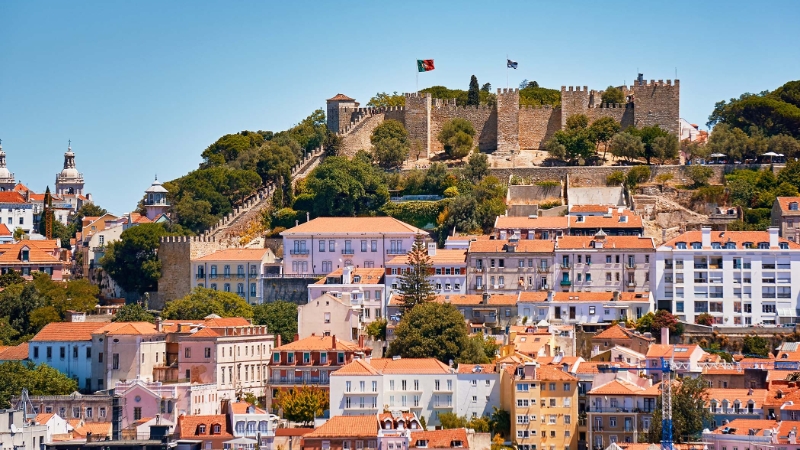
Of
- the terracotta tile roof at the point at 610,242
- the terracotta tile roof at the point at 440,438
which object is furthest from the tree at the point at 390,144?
the terracotta tile roof at the point at 440,438

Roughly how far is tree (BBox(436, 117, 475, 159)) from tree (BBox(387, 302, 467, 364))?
93.1 ft

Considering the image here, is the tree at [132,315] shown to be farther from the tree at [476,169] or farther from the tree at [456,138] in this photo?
the tree at [456,138]

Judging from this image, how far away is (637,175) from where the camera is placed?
87562mm

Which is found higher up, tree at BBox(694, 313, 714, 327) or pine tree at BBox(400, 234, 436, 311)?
pine tree at BBox(400, 234, 436, 311)

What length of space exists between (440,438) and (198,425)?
28.9 feet

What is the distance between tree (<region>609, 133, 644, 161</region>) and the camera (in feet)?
296

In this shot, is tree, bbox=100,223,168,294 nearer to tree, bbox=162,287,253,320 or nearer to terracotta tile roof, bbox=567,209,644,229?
tree, bbox=162,287,253,320

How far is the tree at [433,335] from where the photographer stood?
66312mm

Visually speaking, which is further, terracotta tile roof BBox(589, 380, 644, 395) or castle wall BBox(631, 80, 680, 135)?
castle wall BBox(631, 80, 680, 135)

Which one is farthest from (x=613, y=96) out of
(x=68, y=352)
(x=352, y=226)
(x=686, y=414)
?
(x=686, y=414)

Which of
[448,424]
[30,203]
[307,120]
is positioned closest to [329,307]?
[448,424]

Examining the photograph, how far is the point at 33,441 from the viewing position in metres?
61.7

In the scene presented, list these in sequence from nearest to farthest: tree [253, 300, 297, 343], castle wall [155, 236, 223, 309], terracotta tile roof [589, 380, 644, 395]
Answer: terracotta tile roof [589, 380, 644, 395] → tree [253, 300, 297, 343] → castle wall [155, 236, 223, 309]


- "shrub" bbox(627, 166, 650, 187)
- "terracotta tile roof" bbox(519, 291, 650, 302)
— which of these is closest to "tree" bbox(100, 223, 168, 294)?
"terracotta tile roof" bbox(519, 291, 650, 302)
